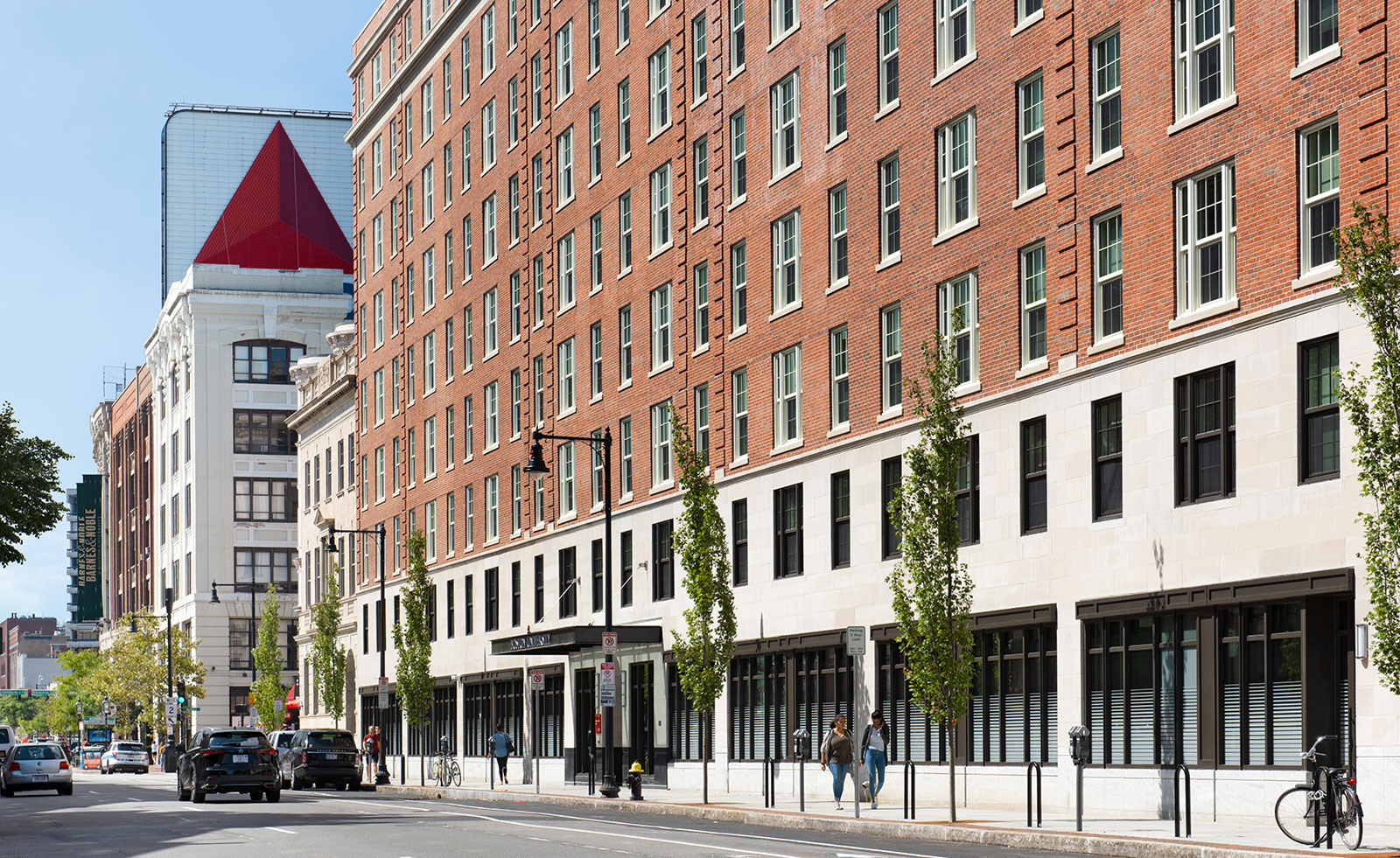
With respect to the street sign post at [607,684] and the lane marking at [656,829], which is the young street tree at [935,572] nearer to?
the lane marking at [656,829]

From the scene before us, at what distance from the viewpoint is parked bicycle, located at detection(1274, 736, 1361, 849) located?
2180 centimetres

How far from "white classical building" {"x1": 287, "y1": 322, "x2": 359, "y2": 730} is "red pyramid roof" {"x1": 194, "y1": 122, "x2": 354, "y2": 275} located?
29197 mm

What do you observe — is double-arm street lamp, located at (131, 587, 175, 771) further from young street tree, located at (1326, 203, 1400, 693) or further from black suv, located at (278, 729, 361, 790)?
young street tree, located at (1326, 203, 1400, 693)

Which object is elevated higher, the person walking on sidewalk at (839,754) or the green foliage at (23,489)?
the green foliage at (23,489)

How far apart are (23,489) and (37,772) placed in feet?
52.3

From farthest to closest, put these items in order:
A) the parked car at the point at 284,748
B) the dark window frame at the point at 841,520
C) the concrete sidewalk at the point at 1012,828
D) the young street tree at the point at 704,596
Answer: the parked car at the point at 284,748
the dark window frame at the point at 841,520
the young street tree at the point at 704,596
the concrete sidewalk at the point at 1012,828

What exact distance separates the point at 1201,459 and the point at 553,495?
31.9m

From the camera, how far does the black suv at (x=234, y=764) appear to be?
44312mm

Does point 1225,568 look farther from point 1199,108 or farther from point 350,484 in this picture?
point 350,484

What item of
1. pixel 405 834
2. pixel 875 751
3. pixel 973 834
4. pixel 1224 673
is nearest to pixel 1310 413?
pixel 1224 673

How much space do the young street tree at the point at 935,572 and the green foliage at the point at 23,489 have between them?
23.0 m

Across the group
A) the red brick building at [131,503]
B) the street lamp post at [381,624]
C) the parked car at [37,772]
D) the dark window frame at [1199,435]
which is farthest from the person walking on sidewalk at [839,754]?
the red brick building at [131,503]

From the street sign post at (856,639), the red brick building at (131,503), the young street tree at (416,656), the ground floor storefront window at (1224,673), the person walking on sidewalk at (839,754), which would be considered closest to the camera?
the ground floor storefront window at (1224,673)

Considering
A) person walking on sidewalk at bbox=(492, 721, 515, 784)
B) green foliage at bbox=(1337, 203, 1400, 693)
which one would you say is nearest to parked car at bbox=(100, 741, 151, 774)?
person walking on sidewalk at bbox=(492, 721, 515, 784)
